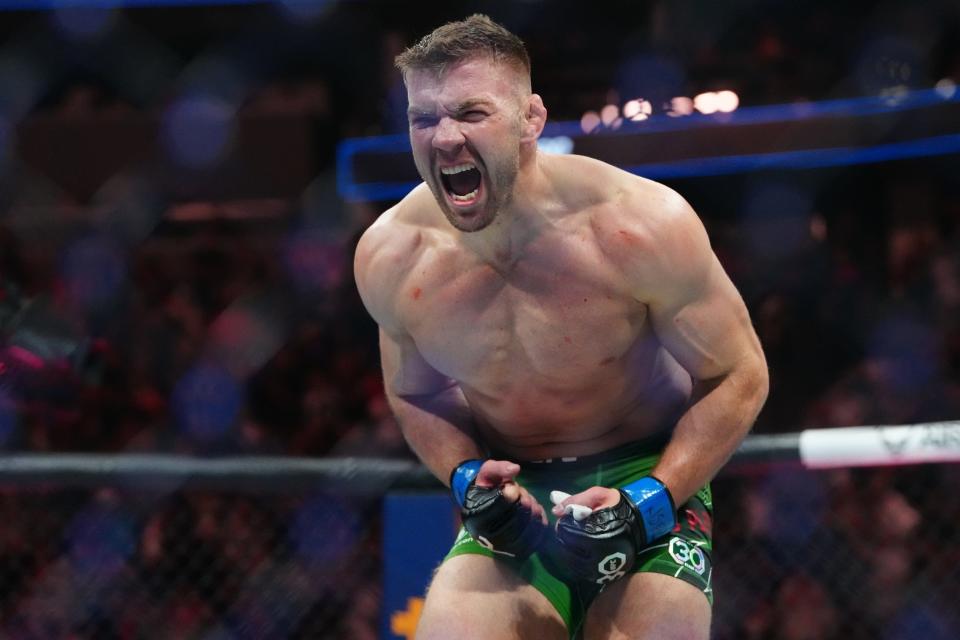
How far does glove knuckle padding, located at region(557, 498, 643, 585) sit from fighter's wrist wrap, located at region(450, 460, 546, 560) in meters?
0.06

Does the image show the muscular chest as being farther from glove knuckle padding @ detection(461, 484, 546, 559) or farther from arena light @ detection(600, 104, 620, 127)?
arena light @ detection(600, 104, 620, 127)

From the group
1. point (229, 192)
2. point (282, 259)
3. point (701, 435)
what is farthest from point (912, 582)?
point (229, 192)

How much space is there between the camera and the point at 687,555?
1385 millimetres

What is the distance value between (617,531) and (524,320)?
27cm

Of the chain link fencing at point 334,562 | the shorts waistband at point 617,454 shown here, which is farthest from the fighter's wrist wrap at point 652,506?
the chain link fencing at point 334,562

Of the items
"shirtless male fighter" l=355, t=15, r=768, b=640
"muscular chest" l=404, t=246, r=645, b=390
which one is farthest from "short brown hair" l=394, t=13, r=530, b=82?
"muscular chest" l=404, t=246, r=645, b=390

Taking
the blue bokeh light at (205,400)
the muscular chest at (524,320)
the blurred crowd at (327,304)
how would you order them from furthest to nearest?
the blue bokeh light at (205,400)
the blurred crowd at (327,304)
the muscular chest at (524,320)

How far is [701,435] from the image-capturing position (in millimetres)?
1406

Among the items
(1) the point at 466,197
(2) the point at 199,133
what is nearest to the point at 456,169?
(1) the point at 466,197

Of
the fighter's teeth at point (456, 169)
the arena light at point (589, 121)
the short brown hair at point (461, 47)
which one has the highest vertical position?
the short brown hair at point (461, 47)

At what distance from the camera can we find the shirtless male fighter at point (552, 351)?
1304 millimetres

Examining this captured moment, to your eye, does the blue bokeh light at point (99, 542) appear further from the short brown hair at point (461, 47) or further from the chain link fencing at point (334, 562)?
the short brown hair at point (461, 47)

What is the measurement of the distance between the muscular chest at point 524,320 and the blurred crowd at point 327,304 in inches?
44.9

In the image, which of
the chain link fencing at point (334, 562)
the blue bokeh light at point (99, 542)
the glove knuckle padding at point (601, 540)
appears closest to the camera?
the glove knuckle padding at point (601, 540)
